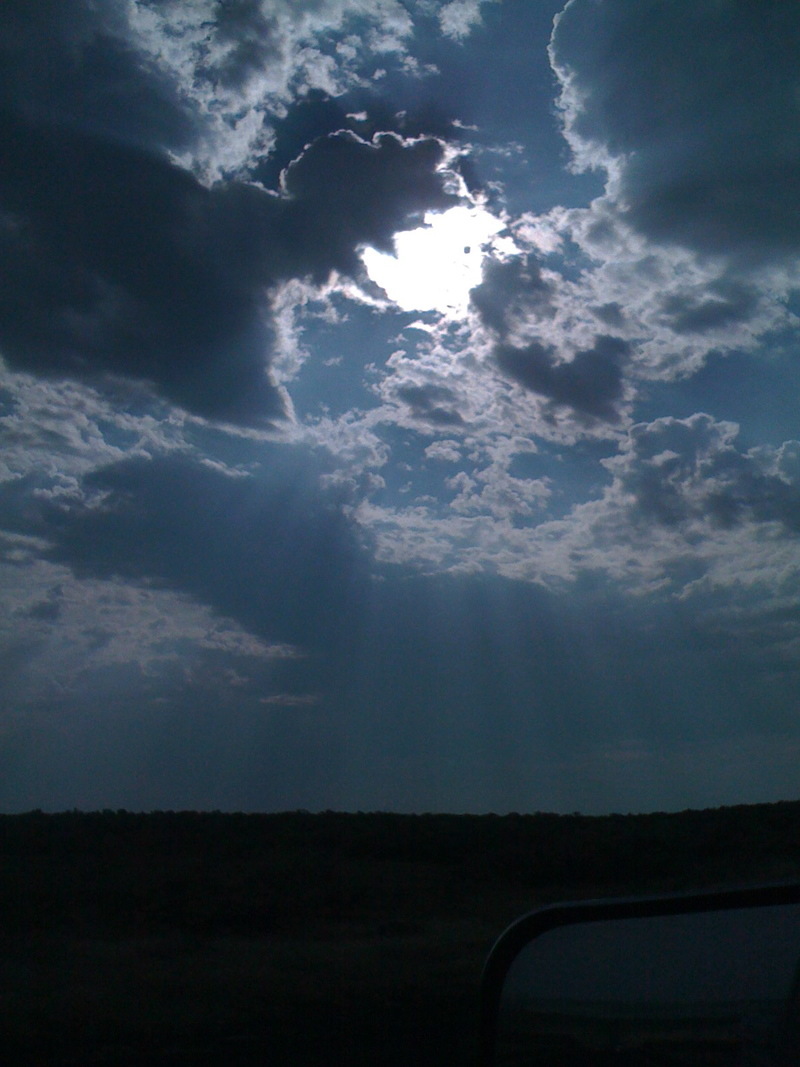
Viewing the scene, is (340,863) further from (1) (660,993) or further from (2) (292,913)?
(1) (660,993)

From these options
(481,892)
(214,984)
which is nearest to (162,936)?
(214,984)

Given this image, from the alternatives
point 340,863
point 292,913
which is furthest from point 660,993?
point 340,863

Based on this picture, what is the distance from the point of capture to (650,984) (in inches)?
83.0

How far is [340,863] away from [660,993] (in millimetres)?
24271

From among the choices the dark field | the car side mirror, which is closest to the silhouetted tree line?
the dark field

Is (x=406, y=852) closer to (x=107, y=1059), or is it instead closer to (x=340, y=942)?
(x=340, y=942)

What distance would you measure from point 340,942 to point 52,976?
5.16 metres

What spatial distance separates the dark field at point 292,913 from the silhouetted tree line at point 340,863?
0.09 meters

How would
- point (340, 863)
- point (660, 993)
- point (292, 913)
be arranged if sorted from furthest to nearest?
point (340, 863)
point (292, 913)
point (660, 993)

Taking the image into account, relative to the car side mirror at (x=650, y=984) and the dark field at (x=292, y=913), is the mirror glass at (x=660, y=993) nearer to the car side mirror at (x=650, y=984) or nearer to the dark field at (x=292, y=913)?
the car side mirror at (x=650, y=984)

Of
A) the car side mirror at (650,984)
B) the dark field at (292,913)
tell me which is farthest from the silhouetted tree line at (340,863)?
the car side mirror at (650,984)

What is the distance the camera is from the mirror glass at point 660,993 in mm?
1942

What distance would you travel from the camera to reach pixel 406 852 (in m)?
27.0

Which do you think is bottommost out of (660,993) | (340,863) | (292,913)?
(660,993)
